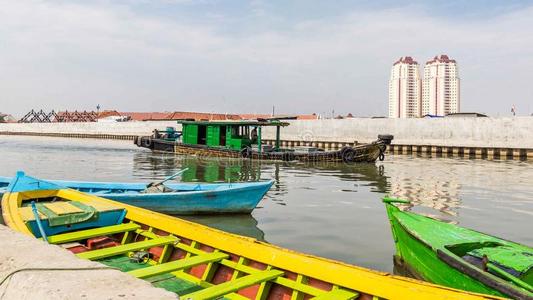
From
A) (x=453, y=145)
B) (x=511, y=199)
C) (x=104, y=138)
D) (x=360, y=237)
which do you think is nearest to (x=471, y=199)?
(x=511, y=199)

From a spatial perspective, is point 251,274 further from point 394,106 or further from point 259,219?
point 394,106

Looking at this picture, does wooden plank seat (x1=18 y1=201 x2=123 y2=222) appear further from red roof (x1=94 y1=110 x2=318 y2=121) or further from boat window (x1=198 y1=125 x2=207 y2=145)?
red roof (x1=94 y1=110 x2=318 y2=121)

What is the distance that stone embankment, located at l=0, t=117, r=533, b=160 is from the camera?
102 ft

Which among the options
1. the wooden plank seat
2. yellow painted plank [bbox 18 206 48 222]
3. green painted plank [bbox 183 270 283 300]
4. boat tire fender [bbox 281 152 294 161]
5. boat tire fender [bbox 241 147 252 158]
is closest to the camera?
green painted plank [bbox 183 270 283 300]

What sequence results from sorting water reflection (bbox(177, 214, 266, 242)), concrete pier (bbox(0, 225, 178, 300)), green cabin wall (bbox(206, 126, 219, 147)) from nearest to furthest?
1. concrete pier (bbox(0, 225, 178, 300))
2. water reflection (bbox(177, 214, 266, 242))
3. green cabin wall (bbox(206, 126, 219, 147))

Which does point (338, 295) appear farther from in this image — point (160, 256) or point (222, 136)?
point (222, 136)

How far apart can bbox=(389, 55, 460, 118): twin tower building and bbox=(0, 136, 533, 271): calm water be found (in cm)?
9648

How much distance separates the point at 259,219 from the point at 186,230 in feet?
14.7

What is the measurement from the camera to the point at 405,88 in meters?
119

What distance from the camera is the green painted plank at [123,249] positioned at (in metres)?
4.42

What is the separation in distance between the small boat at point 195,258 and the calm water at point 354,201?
2828mm

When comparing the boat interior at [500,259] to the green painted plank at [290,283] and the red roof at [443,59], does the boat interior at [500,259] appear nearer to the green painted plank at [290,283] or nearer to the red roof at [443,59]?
the green painted plank at [290,283]

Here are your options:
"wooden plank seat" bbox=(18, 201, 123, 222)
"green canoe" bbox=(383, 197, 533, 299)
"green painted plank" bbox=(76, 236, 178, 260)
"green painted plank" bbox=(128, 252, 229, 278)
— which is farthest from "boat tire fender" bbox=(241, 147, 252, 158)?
"green painted plank" bbox=(128, 252, 229, 278)

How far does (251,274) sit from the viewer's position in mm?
4090
